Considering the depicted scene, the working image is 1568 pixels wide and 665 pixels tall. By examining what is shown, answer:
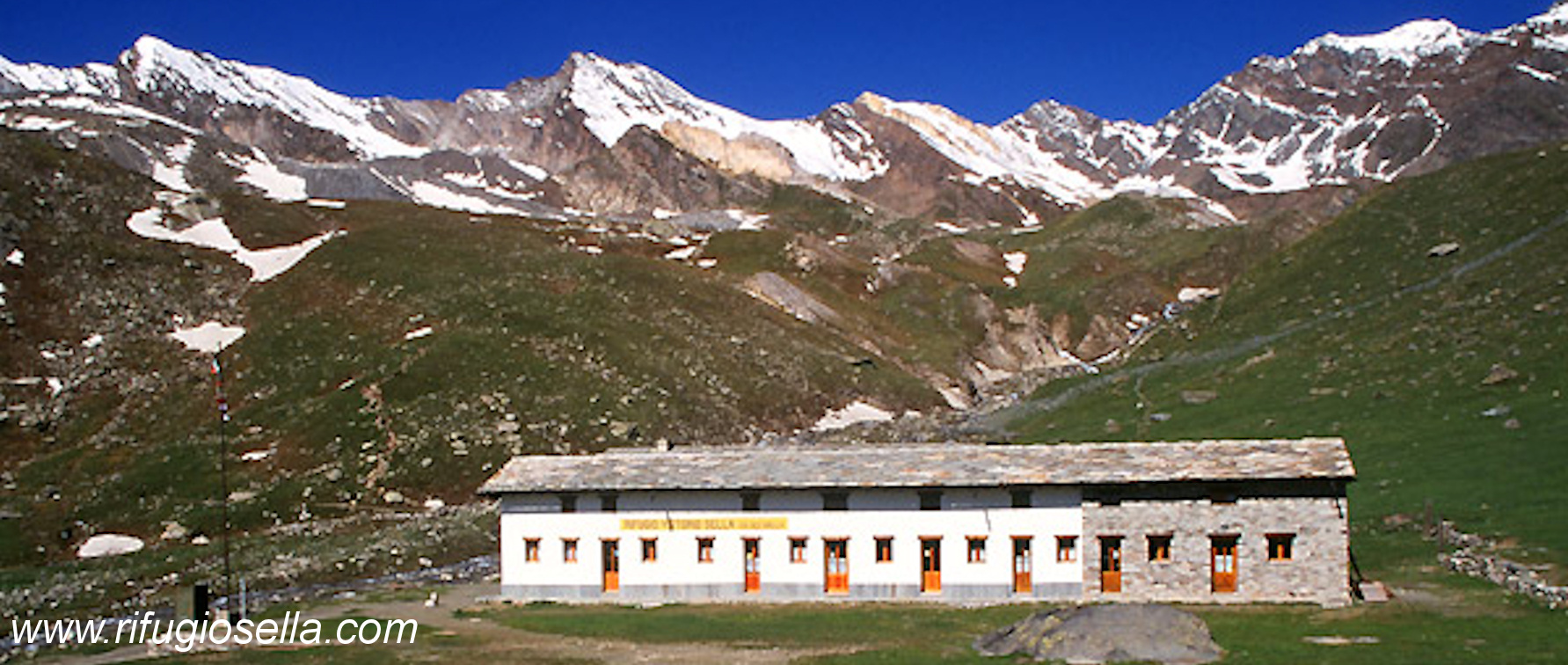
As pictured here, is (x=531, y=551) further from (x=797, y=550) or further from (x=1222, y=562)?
(x=1222, y=562)

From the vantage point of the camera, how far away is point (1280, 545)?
46.8m

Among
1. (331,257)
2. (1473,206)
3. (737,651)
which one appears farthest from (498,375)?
(1473,206)

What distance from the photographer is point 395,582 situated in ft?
195

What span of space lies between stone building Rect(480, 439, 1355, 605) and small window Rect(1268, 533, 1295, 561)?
6 centimetres

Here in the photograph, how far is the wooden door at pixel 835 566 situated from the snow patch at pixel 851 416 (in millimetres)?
51705

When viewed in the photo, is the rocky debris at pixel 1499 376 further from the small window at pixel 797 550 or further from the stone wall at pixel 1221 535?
the small window at pixel 797 550

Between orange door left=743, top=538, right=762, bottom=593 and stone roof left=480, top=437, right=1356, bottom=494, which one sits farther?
orange door left=743, top=538, right=762, bottom=593

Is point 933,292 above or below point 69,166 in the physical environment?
below

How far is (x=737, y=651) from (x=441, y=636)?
10358 millimetres

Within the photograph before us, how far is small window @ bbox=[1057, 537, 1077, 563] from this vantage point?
4891cm

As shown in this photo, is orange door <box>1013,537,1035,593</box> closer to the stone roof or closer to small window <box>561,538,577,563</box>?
the stone roof

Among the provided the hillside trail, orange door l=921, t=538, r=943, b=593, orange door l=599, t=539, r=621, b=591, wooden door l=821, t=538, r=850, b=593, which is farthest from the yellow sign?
the hillside trail

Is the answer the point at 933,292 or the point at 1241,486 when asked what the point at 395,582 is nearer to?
the point at 1241,486

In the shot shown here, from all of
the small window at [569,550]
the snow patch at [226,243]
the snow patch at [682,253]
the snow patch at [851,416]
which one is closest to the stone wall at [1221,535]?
the small window at [569,550]
